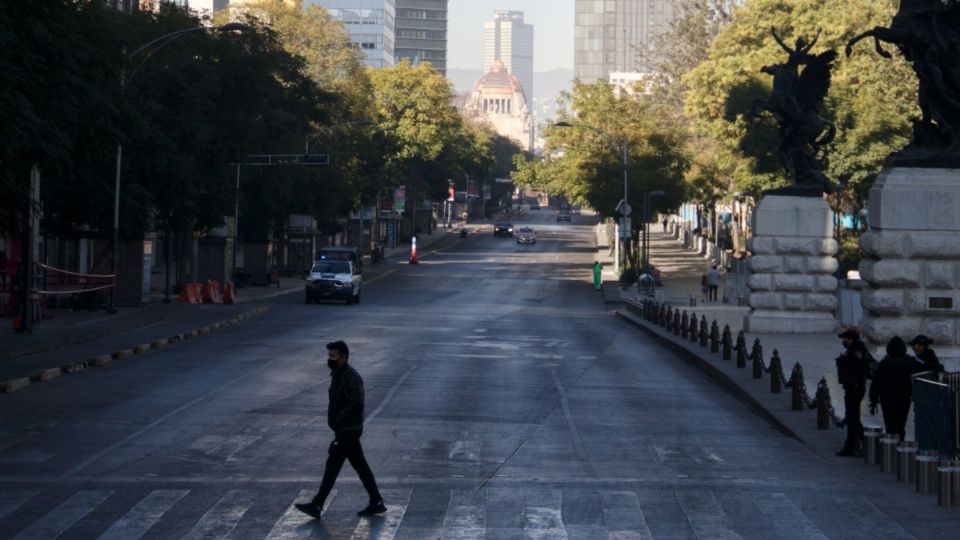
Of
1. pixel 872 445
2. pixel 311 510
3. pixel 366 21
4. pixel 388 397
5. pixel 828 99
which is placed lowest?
pixel 388 397

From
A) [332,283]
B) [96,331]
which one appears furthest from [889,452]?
[332,283]

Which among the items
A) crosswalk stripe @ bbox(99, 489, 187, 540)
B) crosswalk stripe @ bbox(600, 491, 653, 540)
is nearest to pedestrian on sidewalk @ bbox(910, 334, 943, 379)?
crosswalk stripe @ bbox(600, 491, 653, 540)

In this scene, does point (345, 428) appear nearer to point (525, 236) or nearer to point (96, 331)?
point (96, 331)

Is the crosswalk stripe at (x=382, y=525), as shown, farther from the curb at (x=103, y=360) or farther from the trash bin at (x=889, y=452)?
the curb at (x=103, y=360)

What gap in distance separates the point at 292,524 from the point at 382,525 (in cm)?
87

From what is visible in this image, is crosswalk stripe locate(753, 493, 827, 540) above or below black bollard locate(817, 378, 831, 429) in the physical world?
below

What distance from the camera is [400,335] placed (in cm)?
4344

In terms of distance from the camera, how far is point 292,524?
14633 mm

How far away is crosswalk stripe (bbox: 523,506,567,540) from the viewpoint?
1419cm

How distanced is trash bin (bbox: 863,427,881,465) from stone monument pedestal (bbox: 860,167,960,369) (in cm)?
677

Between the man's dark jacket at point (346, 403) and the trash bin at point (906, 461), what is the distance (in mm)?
6494

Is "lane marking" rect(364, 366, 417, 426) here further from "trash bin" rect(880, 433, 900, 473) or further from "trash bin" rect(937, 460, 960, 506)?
"trash bin" rect(937, 460, 960, 506)

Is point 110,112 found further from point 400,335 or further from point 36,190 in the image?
point 400,335

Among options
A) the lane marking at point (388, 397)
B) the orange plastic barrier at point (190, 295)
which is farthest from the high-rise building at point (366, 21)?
the lane marking at point (388, 397)
